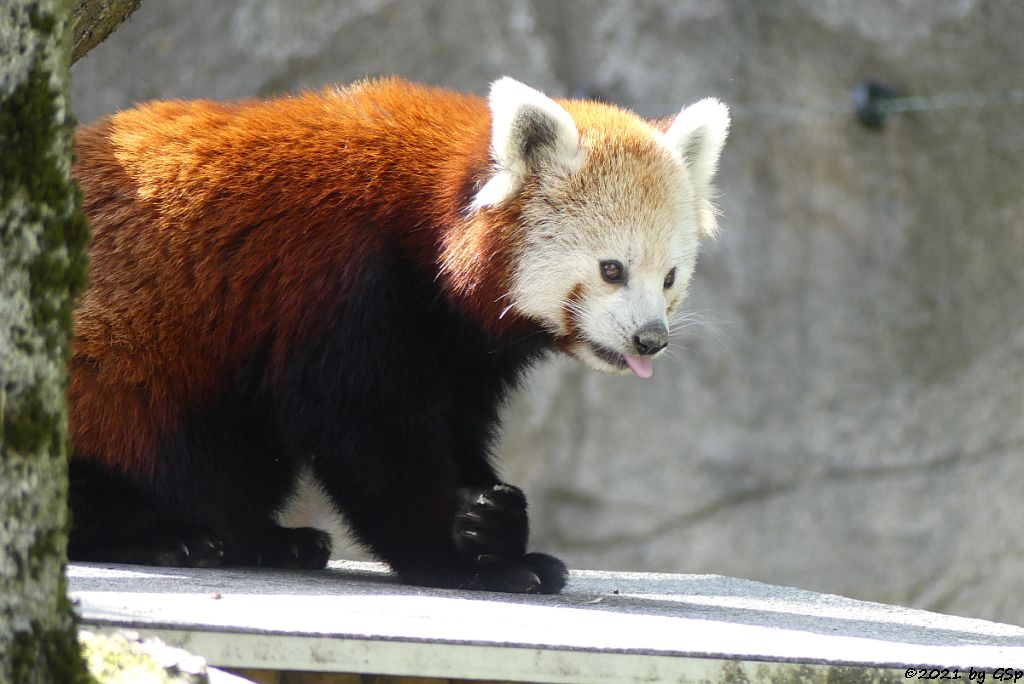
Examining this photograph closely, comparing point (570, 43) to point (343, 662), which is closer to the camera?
point (343, 662)

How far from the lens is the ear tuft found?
12.9 feet

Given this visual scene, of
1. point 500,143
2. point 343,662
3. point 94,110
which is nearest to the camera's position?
point 343,662

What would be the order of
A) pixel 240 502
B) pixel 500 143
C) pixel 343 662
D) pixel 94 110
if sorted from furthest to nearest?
1. pixel 94 110
2. pixel 240 502
3. pixel 500 143
4. pixel 343 662

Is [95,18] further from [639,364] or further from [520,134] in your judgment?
[639,364]

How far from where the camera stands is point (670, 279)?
4.16 metres

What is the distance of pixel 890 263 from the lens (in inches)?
317

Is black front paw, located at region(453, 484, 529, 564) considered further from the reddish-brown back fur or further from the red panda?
the reddish-brown back fur

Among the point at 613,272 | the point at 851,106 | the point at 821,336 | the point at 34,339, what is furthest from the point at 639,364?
the point at 851,106

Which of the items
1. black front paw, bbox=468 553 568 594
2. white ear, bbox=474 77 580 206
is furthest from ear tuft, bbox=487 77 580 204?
black front paw, bbox=468 553 568 594

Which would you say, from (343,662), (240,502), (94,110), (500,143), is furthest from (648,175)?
(94,110)

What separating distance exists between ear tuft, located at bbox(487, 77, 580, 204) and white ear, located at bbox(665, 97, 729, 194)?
1.50 ft

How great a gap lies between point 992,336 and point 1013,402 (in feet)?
1.42

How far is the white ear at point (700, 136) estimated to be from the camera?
14.4 feet

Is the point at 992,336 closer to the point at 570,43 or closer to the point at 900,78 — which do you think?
the point at 900,78
